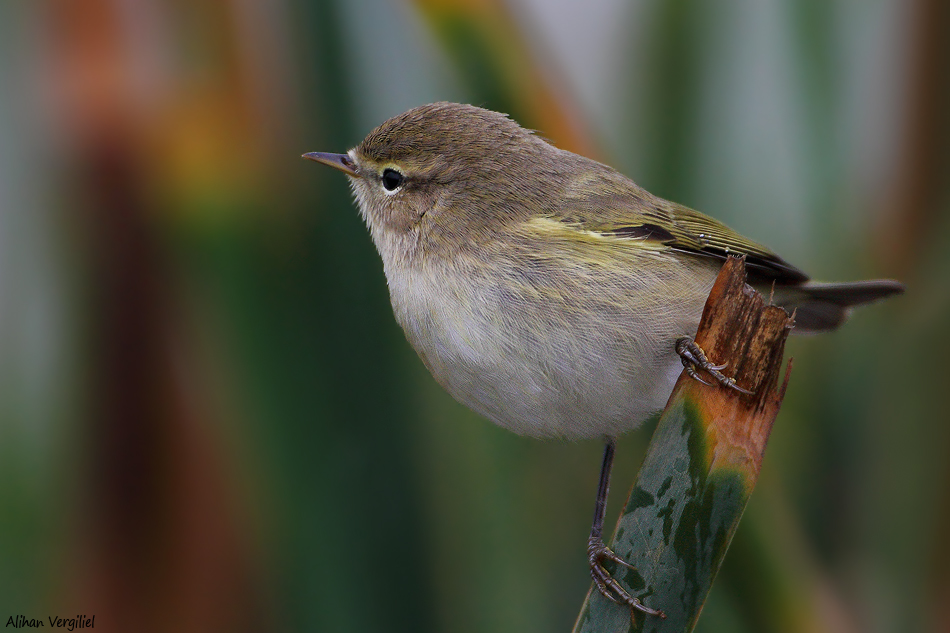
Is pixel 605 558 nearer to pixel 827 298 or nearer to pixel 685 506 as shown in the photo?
pixel 685 506

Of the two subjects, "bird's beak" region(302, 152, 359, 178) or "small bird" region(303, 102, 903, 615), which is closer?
"small bird" region(303, 102, 903, 615)

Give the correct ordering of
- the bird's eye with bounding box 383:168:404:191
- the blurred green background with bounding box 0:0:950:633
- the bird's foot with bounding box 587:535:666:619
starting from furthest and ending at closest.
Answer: the bird's eye with bounding box 383:168:404:191 < the blurred green background with bounding box 0:0:950:633 < the bird's foot with bounding box 587:535:666:619

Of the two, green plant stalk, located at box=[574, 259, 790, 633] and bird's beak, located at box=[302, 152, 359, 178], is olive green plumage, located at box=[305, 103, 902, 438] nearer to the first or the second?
bird's beak, located at box=[302, 152, 359, 178]

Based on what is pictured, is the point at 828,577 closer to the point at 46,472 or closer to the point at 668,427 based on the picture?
the point at 668,427

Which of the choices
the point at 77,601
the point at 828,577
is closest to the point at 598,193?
the point at 828,577

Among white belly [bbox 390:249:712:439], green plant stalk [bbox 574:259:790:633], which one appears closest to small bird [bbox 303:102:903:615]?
white belly [bbox 390:249:712:439]

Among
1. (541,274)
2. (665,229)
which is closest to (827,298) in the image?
(665,229)
